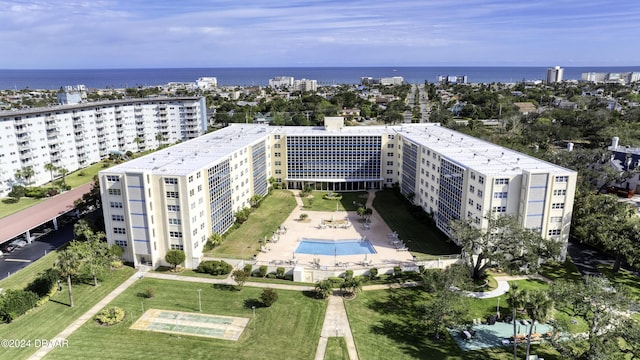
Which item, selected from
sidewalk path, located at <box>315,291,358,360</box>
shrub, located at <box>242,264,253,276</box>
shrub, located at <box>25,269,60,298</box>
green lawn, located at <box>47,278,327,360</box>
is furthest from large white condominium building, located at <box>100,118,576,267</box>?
sidewalk path, located at <box>315,291,358,360</box>

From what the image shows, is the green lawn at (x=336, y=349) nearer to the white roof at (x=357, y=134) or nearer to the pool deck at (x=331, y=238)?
the pool deck at (x=331, y=238)

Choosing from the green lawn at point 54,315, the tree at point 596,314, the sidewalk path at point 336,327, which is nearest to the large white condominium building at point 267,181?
the green lawn at point 54,315

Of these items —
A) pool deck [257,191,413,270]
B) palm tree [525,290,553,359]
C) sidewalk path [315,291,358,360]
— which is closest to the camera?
palm tree [525,290,553,359]

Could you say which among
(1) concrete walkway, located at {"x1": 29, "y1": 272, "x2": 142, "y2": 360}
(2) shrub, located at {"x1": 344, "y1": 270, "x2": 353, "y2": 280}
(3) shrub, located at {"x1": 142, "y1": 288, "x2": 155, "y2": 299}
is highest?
(2) shrub, located at {"x1": 344, "y1": 270, "x2": 353, "y2": 280}

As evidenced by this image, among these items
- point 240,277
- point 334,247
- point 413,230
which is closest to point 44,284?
point 240,277

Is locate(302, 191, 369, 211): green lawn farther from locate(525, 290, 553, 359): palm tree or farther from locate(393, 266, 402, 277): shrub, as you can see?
locate(525, 290, 553, 359): palm tree

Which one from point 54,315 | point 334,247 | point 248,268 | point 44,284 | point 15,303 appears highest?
point 15,303

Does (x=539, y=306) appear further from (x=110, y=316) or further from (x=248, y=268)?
(x=110, y=316)
